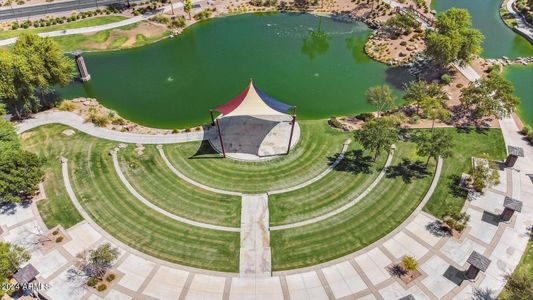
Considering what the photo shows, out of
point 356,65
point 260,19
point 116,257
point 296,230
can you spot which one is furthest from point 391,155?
point 260,19

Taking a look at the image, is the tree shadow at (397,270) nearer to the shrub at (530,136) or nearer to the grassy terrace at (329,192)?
the grassy terrace at (329,192)

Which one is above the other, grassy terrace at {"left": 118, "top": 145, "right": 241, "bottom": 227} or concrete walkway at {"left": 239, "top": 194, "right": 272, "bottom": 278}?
grassy terrace at {"left": 118, "top": 145, "right": 241, "bottom": 227}

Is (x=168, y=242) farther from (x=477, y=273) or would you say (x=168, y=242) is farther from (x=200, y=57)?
(x=200, y=57)

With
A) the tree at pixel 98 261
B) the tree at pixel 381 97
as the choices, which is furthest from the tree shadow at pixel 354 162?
the tree at pixel 98 261

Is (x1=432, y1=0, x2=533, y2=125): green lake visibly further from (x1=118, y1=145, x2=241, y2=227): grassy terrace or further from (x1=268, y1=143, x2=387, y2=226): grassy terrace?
(x1=118, y1=145, x2=241, y2=227): grassy terrace

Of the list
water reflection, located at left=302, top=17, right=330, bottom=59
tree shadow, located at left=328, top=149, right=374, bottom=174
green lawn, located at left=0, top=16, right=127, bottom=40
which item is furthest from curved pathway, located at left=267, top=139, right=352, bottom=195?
green lawn, located at left=0, top=16, right=127, bottom=40

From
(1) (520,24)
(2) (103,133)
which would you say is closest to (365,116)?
(2) (103,133)
